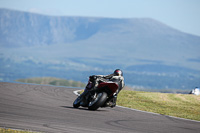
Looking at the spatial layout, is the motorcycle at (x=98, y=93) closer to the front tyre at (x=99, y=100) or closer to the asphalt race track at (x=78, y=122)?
the front tyre at (x=99, y=100)

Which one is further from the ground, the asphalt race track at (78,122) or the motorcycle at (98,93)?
the motorcycle at (98,93)

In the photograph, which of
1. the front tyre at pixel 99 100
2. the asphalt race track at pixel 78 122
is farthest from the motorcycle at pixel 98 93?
the asphalt race track at pixel 78 122

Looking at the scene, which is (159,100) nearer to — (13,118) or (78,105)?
(78,105)

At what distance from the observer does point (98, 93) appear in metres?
16.1

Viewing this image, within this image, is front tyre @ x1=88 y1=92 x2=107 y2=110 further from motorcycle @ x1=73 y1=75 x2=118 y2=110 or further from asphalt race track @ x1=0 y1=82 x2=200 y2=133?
asphalt race track @ x1=0 y1=82 x2=200 y2=133

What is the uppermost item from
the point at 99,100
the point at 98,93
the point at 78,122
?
the point at 98,93

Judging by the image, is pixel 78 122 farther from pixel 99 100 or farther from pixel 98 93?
pixel 98 93

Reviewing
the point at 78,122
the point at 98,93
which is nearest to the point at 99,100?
the point at 98,93

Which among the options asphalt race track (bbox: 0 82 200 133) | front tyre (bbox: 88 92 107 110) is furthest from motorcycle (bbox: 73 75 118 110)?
asphalt race track (bbox: 0 82 200 133)

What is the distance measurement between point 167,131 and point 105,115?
327 cm

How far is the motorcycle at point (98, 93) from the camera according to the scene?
15.8 meters

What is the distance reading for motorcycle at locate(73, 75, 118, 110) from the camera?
52.0 feet

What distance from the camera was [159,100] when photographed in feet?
82.9

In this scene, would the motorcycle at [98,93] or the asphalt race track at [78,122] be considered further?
the motorcycle at [98,93]
